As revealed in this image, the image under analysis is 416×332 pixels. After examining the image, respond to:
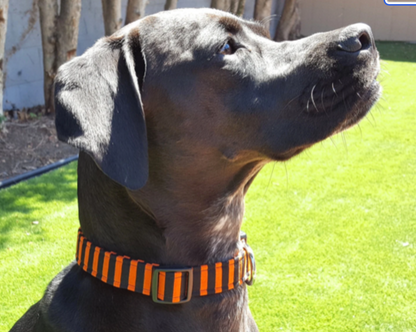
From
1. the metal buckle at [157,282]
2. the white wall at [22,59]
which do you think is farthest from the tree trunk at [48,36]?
the metal buckle at [157,282]

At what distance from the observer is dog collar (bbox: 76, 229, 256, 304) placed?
2.03 m

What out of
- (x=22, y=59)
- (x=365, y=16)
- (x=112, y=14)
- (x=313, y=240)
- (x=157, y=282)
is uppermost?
(x=157, y=282)

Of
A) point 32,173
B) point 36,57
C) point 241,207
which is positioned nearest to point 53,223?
point 32,173

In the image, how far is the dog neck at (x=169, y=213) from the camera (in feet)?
6.93

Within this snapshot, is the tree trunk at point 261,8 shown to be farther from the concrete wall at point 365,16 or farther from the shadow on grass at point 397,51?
the concrete wall at point 365,16

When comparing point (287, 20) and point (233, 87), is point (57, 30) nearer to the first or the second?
point (233, 87)

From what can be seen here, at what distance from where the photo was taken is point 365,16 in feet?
56.9

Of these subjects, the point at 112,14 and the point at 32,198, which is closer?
the point at 32,198

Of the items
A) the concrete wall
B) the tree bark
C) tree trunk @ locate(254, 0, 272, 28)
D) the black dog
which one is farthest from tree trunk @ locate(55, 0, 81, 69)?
the concrete wall

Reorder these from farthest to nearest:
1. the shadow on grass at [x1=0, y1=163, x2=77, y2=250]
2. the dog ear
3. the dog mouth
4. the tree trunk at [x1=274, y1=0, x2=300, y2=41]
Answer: the tree trunk at [x1=274, y1=0, x2=300, y2=41], the shadow on grass at [x1=0, y1=163, x2=77, y2=250], the dog mouth, the dog ear

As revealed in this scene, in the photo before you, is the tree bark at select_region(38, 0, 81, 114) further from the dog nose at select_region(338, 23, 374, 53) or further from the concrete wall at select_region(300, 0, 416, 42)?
the concrete wall at select_region(300, 0, 416, 42)

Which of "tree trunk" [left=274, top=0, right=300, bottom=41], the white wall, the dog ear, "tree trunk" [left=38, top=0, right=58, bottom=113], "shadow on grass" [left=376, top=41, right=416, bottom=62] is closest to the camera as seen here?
the dog ear

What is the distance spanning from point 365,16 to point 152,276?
17076mm

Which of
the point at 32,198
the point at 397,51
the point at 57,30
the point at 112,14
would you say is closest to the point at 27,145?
the point at 32,198
